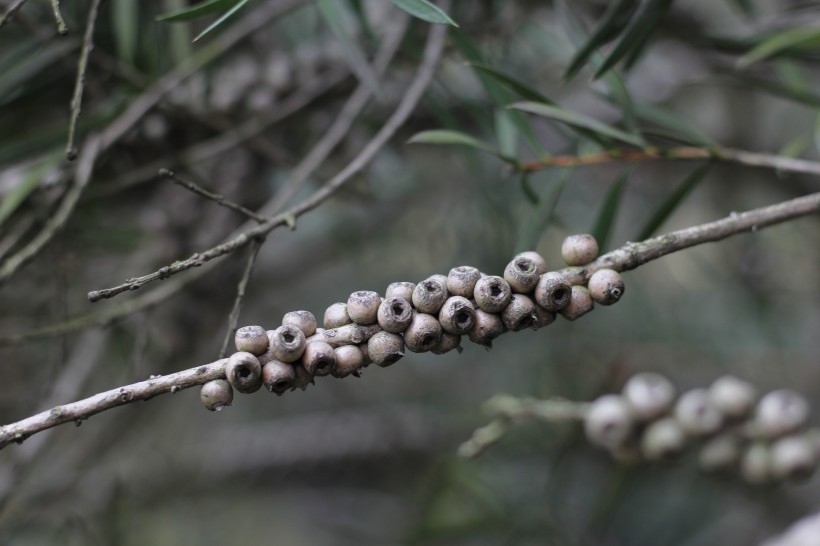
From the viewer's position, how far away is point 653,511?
1.14 metres

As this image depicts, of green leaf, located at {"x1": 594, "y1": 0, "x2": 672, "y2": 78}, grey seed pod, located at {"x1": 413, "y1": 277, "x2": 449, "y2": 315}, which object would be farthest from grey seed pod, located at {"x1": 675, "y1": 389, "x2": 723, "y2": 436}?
grey seed pod, located at {"x1": 413, "y1": 277, "x2": 449, "y2": 315}

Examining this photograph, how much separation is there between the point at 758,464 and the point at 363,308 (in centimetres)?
66

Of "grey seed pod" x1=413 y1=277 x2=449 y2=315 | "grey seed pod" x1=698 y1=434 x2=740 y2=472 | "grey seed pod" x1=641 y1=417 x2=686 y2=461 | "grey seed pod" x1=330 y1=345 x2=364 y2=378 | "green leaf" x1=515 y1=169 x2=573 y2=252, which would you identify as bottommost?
"grey seed pod" x1=698 y1=434 x2=740 y2=472

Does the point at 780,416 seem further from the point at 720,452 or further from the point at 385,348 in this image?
the point at 385,348

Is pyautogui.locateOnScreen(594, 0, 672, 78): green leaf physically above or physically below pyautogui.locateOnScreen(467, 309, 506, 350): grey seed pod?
above

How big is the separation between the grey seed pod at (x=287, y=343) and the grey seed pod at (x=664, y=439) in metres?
0.60

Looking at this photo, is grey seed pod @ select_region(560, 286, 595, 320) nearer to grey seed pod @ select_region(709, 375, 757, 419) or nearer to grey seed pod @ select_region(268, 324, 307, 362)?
grey seed pod @ select_region(268, 324, 307, 362)

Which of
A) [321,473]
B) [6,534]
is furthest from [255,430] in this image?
[6,534]

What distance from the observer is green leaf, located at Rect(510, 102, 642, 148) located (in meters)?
0.56

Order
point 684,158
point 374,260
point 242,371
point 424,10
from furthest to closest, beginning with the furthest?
point 374,260 → point 684,158 → point 424,10 → point 242,371

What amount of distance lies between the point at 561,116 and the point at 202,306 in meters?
0.66

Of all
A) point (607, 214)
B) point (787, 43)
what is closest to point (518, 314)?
point (607, 214)

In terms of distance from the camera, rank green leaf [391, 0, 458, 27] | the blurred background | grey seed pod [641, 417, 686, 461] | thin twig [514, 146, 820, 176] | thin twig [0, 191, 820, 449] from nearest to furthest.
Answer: thin twig [0, 191, 820, 449], green leaf [391, 0, 458, 27], thin twig [514, 146, 820, 176], the blurred background, grey seed pod [641, 417, 686, 461]

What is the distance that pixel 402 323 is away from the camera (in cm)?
43
